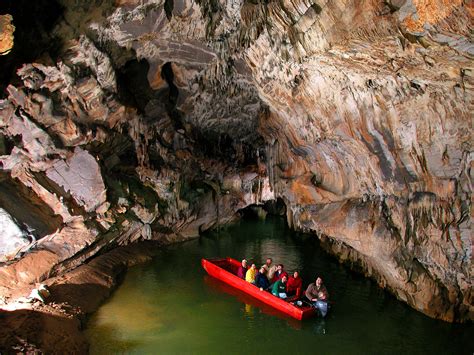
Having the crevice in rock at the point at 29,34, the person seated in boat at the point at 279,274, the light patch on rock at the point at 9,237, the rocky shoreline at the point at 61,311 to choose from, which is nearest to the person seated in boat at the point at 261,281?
the person seated in boat at the point at 279,274

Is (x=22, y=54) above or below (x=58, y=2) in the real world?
below

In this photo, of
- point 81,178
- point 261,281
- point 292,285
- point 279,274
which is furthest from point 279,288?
point 81,178

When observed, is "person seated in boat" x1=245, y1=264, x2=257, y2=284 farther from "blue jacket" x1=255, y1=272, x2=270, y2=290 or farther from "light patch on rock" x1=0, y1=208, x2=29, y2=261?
"light patch on rock" x1=0, y1=208, x2=29, y2=261

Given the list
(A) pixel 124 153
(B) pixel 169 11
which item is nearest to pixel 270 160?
(A) pixel 124 153

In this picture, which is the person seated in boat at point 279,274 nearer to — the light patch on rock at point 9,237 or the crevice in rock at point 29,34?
the light patch on rock at point 9,237

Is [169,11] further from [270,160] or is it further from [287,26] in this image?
[270,160]

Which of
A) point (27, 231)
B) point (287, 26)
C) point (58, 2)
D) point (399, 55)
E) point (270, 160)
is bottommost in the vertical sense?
point (27, 231)

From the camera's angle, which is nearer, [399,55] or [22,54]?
[399,55]

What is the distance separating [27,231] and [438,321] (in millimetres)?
9137

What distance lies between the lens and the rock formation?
675 cm

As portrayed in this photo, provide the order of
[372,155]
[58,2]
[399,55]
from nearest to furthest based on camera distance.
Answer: [399,55] < [58,2] < [372,155]

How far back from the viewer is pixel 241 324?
866 cm

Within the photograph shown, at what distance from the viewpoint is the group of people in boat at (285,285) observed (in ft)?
29.7

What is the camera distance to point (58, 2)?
811cm
